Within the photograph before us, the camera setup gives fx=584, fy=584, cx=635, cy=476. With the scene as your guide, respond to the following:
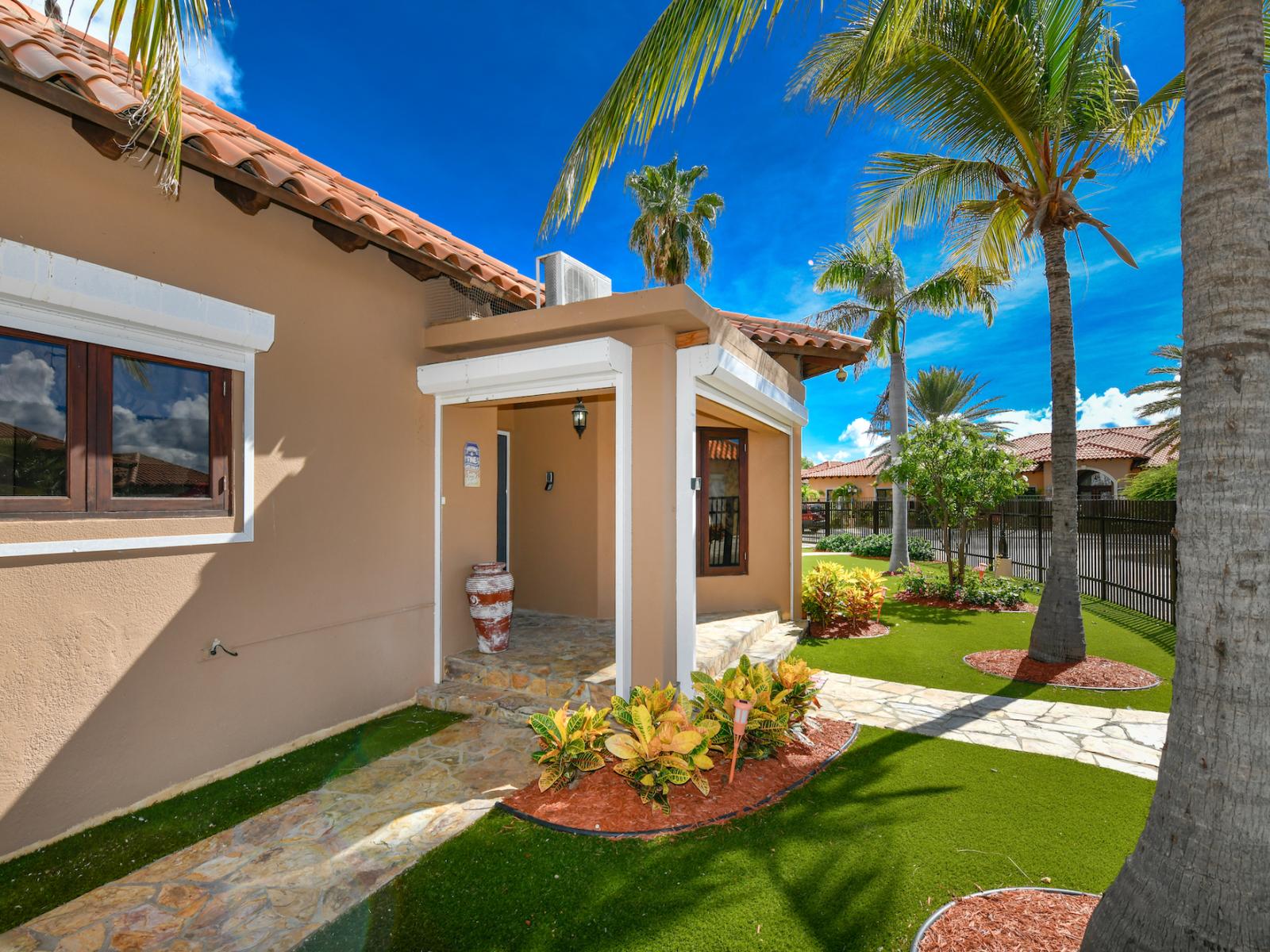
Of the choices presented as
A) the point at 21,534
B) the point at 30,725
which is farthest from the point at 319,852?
the point at 21,534

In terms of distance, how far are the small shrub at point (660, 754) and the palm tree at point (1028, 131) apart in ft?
17.5

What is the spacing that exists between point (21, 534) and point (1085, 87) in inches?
414

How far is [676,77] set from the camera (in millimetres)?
3674

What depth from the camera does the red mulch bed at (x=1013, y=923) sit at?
2.63 meters

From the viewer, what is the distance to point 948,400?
99.6 ft

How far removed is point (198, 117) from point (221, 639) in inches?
161

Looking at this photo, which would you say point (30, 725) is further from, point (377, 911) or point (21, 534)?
point (377, 911)

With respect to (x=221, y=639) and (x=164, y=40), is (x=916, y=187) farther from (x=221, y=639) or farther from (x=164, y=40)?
(x=221, y=639)

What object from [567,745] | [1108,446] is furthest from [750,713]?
[1108,446]

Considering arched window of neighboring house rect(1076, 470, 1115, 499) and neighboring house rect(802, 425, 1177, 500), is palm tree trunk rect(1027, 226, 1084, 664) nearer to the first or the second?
neighboring house rect(802, 425, 1177, 500)

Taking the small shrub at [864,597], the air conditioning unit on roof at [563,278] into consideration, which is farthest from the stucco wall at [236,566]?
the small shrub at [864,597]

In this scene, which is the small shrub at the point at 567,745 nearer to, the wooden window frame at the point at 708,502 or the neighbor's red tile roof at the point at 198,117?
the neighbor's red tile roof at the point at 198,117

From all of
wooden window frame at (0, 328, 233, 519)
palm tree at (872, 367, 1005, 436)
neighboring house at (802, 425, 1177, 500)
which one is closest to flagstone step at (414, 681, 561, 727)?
wooden window frame at (0, 328, 233, 519)

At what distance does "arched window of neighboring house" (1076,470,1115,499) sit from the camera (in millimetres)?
27328
